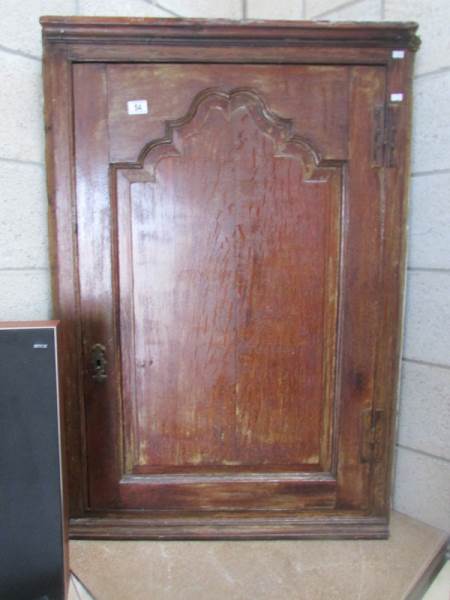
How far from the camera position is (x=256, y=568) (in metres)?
0.94

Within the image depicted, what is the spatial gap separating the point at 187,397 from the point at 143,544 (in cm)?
42

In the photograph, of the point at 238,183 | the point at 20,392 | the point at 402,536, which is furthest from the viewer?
the point at 402,536

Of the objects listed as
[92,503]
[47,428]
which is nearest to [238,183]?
[47,428]

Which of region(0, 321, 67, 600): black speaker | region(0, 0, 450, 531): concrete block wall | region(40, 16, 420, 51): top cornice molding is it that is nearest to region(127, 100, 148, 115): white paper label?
region(40, 16, 420, 51): top cornice molding

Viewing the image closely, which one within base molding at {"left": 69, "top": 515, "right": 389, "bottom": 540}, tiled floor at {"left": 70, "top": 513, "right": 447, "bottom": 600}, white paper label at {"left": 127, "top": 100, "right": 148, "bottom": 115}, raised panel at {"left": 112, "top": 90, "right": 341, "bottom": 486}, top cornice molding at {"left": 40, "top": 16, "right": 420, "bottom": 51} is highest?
top cornice molding at {"left": 40, "top": 16, "right": 420, "bottom": 51}

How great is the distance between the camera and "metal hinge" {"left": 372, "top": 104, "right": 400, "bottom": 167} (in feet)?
3.07

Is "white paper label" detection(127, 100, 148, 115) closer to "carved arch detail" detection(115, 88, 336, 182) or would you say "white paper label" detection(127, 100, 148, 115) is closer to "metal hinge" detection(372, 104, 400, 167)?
"carved arch detail" detection(115, 88, 336, 182)

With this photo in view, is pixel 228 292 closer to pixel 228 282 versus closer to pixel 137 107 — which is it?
pixel 228 282

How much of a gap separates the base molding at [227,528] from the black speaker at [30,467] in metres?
0.26

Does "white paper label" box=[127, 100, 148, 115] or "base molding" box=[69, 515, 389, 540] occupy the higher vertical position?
"white paper label" box=[127, 100, 148, 115]

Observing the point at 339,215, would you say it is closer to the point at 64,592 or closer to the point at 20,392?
the point at 20,392

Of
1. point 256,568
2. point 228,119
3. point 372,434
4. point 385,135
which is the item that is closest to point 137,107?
point 228,119

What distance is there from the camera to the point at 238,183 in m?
0.96

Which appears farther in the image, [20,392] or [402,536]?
[402,536]
